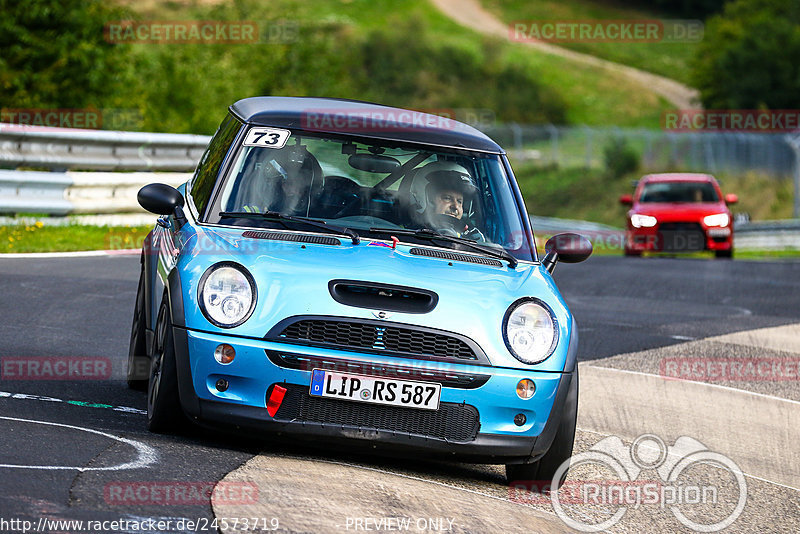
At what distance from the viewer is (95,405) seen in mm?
6824

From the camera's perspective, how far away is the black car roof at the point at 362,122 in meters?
6.95

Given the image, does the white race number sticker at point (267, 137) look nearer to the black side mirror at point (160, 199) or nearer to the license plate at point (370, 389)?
the black side mirror at point (160, 199)

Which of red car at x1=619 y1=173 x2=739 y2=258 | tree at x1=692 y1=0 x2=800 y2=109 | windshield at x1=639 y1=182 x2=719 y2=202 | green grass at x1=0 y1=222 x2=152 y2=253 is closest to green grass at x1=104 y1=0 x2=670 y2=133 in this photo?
tree at x1=692 y1=0 x2=800 y2=109

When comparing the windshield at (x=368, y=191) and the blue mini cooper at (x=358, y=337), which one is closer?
the blue mini cooper at (x=358, y=337)

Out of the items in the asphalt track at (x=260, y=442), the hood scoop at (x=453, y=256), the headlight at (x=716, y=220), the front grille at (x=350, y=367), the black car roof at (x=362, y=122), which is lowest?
the asphalt track at (x=260, y=442)

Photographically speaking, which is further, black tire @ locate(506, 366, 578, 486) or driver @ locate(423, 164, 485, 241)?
driver @ locate(423, 164, 485, 241)

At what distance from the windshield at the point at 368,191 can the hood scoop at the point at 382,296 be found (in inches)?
26.9

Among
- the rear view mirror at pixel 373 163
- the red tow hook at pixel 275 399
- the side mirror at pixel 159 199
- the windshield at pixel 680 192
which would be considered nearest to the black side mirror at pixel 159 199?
the side mirror at pixel 159 199

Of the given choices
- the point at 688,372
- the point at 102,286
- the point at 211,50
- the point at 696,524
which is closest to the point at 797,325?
the point at 688,372

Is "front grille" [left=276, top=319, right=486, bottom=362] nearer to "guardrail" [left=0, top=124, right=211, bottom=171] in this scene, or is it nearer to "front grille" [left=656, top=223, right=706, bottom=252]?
"guardrail" [left=0, top=124, right=211, bottom=171]

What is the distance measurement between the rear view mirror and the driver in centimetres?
21

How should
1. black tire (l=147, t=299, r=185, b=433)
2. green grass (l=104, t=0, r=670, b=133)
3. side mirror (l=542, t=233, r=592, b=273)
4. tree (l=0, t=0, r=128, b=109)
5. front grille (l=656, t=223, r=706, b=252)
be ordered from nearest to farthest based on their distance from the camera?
black tire (l=147, t=299, r=185, b=433) < side mirror (l=542, t=233, r=592, b=273) < front grille (l=656, t=223, r=706, b=252) < tree (l=0, t=0, r=128, b=109) < green grass (l=104, t=0, r=670, b=133)

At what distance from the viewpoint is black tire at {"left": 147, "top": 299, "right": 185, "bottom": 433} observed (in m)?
5.85

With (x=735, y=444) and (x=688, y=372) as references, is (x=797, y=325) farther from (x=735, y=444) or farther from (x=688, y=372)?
(x=735, y=444)
